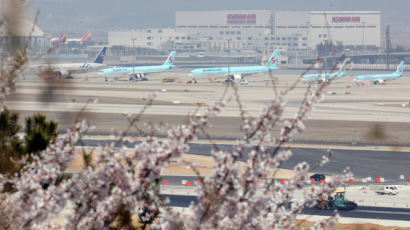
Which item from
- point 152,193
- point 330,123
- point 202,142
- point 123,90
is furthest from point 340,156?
point 123,90

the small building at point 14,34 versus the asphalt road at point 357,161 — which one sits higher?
the small building at point 14,34

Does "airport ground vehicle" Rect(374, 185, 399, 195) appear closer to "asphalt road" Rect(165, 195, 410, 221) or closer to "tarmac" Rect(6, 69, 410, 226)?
"tarmac" Rect(6, 69, 410, 226)

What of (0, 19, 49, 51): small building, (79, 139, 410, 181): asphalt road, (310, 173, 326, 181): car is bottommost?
(79, 139, 410, 181): asphalt road

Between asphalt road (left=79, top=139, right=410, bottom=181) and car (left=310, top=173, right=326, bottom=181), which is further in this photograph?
asphalt road (left=79, top=139, right=410, bottom=181)

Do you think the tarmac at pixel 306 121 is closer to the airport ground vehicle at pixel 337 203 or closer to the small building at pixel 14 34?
the airport ground vehicle at pixel 337 203

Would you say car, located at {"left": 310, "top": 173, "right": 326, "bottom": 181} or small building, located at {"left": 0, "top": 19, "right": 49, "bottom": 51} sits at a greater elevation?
small building, located at {"left": 0, "top": 19, "right": 49, "bottom": 51}

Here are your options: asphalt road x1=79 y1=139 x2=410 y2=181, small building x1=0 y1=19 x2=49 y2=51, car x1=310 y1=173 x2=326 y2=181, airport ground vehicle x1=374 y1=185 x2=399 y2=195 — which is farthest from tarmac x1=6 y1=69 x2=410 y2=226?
small building x1=0 y1=19 x2=49 y2=51

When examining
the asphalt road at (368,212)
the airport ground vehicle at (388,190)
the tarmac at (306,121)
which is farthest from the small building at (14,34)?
the airport ground vehicle at (388,190)

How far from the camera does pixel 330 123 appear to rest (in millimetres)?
89625

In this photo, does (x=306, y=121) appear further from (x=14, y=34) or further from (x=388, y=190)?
(x=14, y=34)

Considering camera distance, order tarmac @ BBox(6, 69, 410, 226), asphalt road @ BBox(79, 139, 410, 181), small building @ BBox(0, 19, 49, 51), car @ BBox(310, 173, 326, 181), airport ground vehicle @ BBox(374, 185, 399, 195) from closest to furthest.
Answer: small building @ BBox(0, 19, 49, 51)
airport ground vehicle @ BBox(374, 185, 399, 195)
car @ BBox(310, 173, 326, 181)
asphalt road @ BBox(79, 139, 410, 181)
tarmac @ BBox(6, 69, 410, 226)

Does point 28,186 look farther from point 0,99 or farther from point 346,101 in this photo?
point 346,101

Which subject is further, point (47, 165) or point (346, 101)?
point (346, 101)

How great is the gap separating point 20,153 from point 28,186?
51.8 ft
